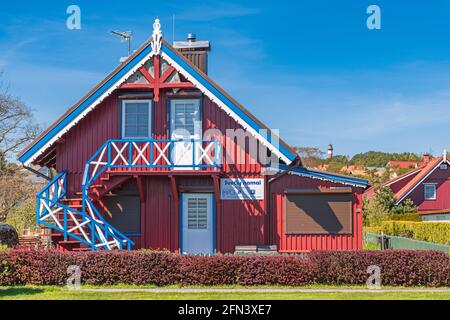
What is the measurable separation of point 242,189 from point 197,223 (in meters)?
2.06

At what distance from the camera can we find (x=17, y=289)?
48.1 ft

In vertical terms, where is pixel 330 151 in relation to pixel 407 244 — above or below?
above

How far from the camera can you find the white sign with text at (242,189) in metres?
20.6

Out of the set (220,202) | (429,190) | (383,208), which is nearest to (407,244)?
(220,202)

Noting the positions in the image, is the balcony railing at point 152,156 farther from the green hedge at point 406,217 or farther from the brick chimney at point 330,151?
A: the brick chimney at point 330,151

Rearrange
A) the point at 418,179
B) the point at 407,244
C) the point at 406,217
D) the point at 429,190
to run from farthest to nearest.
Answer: the point at 429,190 < the point at 418,179 < the point at 406,217 < the point at 407,244

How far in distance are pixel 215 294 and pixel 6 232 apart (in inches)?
559

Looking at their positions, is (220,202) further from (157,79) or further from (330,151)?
(330,151)

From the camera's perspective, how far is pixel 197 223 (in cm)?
2081

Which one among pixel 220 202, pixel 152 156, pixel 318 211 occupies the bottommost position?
pixel 318 211

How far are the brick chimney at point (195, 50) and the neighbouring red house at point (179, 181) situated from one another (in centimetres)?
299

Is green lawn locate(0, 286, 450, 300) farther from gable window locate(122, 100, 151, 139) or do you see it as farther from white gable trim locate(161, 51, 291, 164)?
gable window locate(122, 100, 151, 139)
